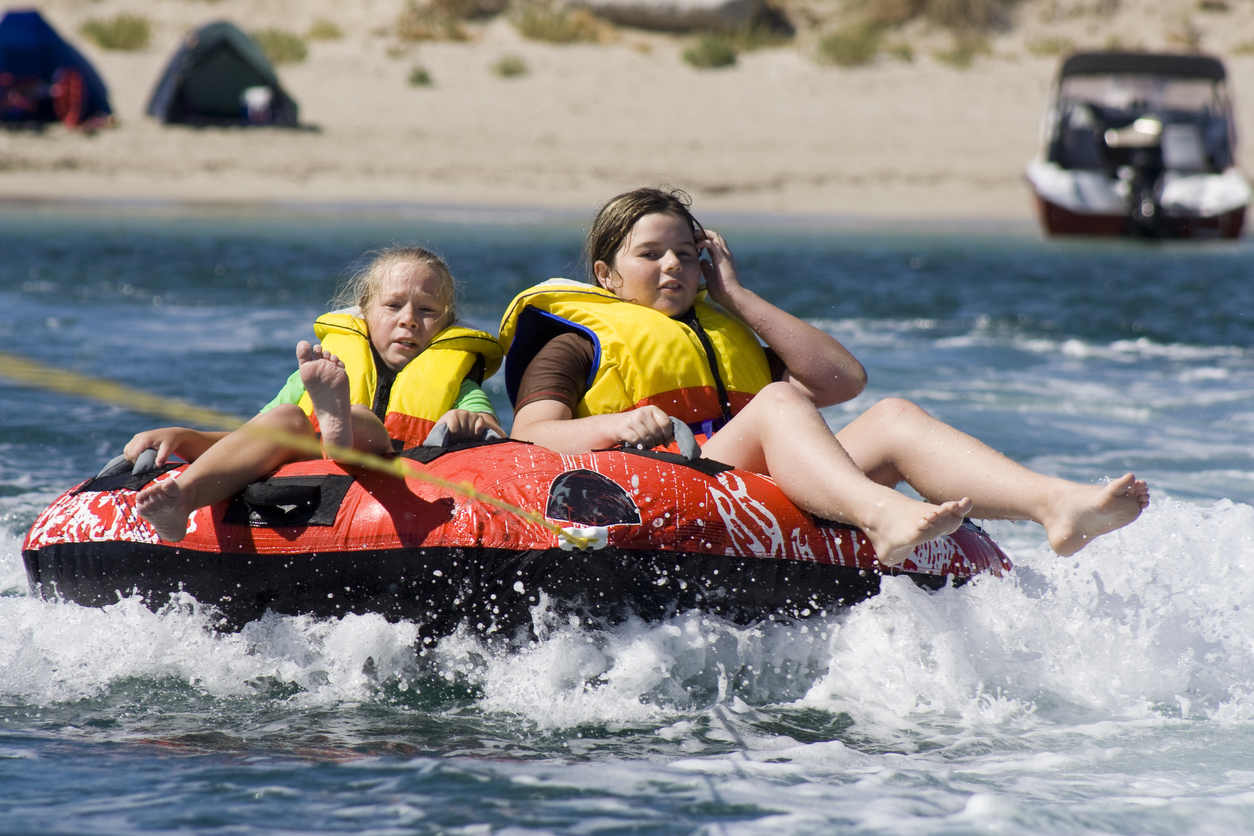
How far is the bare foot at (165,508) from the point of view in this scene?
2.75m

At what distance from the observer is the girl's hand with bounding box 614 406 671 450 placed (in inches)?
124

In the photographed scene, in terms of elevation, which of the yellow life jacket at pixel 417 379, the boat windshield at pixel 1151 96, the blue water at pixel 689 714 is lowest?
the blue water at pixel 689 714

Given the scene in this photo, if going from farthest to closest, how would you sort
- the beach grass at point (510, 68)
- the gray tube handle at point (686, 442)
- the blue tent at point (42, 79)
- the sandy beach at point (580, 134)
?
the beach grass at point (510, 68), the blue tent at point (42, 79), the sandy beach at point (580, 134), the gray tube handle at point (686, 442)

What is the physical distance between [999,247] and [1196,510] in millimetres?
12779

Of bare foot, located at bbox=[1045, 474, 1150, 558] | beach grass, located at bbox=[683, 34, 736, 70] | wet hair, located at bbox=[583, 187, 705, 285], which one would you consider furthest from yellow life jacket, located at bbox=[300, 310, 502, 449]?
beach grass, located at bbox=[683, 34, 736, 70]

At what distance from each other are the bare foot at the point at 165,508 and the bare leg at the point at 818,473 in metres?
1.25

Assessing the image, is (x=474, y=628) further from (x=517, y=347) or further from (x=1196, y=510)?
(x=1196, y=510)

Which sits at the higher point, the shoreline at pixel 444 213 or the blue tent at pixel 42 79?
the blue tent at pixel 42 79

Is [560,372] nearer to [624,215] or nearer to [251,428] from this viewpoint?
[624,215]

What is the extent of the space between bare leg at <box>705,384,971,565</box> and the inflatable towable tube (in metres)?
0.07

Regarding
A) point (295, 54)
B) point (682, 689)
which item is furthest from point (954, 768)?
point (295, 54)

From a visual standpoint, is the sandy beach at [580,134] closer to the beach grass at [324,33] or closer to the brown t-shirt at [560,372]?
the beach grass at [324,33]

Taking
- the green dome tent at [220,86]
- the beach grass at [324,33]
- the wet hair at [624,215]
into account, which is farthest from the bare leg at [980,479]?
the beach grass at [324,33]

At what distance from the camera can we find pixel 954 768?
258 centimetres
